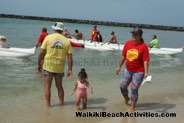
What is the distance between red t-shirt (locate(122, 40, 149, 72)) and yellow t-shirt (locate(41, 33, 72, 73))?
4.02 ft

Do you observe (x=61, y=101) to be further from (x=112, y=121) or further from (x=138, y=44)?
(x=138, y=44)

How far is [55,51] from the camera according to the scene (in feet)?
19.5

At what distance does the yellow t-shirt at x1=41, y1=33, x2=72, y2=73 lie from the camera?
5.91 meters

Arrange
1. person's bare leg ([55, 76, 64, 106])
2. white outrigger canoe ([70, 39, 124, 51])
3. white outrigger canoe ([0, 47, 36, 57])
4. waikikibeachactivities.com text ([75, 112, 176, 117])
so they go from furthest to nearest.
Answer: white outrigger canoe ([70, 39, 124, 51])
white outrigger canoe ([0, 47, 36, 57])
person's bare leg ([55, 76, 64, 106])
waikikibeachactivities.com text ([75, 112, 176, 117])

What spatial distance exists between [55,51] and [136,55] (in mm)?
1578

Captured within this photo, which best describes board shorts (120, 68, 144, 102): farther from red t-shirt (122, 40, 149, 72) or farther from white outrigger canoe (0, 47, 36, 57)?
white outrigger canoe (0, 47, 36, 57)

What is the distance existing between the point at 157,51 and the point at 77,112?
13296 mm

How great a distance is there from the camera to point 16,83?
876cm

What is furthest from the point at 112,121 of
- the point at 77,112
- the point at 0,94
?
the point at 0,94

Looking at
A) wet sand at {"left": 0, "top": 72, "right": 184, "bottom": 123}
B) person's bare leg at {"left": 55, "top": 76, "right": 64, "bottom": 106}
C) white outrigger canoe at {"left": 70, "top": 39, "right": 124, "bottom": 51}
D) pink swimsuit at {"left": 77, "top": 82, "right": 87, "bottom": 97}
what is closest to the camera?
wet sand at {"left": 0, "top": 72, "right": 184, "bottom": 123}

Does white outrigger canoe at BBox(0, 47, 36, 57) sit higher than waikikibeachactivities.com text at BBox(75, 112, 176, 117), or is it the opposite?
white outrigger canoe at BBox(0, 47, 36, 57)

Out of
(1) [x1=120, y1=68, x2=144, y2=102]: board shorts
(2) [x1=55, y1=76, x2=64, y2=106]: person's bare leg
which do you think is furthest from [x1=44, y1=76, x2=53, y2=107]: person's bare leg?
(1) [x1=120, y1=68, x2=144, y2=102]: board shorts

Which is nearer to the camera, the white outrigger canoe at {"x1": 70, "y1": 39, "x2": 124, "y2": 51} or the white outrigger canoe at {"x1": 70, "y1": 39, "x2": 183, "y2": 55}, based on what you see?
the white outrigger canoe at {"x1": 70, "y1": 39, "x2": 183, "y2": 55}

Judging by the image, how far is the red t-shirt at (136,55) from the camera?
234 inches
